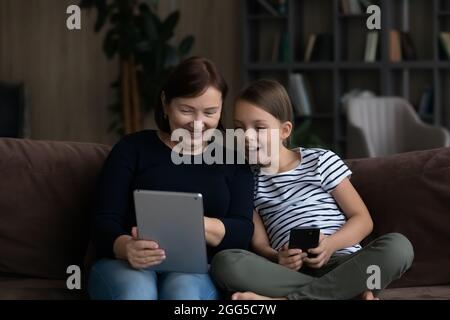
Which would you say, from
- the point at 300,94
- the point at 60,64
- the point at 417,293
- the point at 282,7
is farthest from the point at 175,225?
the point at 60,64

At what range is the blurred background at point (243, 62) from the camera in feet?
17.4

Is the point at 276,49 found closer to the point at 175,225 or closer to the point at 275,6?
the point at 275,6

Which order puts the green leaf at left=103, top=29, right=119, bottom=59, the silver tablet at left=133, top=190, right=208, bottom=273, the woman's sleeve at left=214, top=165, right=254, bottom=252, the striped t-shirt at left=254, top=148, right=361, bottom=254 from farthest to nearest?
the green leaf at left=103, top=29, right=119, bottom=59
the striped t-shirt at left=254, top=148, right=361, bottom=254
the woman's sleeve at left=214, top=165, right=254, bottom=252
the silver tablet at left=133, top=190, right=208, bottom=273

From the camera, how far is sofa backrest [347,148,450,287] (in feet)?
7.29

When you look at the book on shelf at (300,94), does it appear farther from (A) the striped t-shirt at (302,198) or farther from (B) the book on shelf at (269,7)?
(A) the striped t-shirt at (302,198)

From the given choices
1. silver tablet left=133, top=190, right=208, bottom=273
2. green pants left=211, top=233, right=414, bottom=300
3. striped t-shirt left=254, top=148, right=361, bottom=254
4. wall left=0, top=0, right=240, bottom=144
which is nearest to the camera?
silver tablet left=133, top=190, right=208, bottom=273

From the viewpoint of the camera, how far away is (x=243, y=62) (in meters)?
5.64

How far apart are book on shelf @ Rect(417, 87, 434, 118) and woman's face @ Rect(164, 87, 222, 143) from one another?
11.6ft

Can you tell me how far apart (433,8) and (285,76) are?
1053 mm

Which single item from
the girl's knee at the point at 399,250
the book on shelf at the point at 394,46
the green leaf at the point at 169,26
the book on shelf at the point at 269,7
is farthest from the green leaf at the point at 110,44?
the girl's knee at the point at 399,250

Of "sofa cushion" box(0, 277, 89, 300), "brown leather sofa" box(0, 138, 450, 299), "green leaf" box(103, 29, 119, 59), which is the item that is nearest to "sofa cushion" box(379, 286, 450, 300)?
"brown leather sofa" box(0, 138, 450, 299)

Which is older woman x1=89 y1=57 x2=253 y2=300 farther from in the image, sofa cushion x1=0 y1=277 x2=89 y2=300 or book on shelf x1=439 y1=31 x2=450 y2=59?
book on shelf x1=439 y1=31 x2=450 y2=59

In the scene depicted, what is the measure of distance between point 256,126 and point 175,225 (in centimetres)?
43

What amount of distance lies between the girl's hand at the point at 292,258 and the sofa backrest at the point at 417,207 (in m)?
0.32
